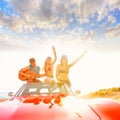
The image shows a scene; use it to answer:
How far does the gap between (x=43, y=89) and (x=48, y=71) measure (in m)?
2.11

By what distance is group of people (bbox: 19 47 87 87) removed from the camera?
25.2 ft

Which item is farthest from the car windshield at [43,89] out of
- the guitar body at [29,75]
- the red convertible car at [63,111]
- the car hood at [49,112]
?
the car hood at [49,112]

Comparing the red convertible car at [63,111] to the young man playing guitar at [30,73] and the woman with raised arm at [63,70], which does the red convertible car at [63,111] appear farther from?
the woman with raised arm at [63,70]

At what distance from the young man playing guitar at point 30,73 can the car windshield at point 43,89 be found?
1434 millimetres

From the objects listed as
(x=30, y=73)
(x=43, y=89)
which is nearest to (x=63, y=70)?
(x=30, y=73)

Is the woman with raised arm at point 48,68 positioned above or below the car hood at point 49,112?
above

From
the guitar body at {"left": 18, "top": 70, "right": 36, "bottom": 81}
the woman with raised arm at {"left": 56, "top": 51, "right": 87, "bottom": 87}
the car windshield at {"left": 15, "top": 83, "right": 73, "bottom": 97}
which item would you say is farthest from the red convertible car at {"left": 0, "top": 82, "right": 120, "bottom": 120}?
the woman with raised arm at {"left": 56, "top": 51, "right": 87, "bottom": 87}

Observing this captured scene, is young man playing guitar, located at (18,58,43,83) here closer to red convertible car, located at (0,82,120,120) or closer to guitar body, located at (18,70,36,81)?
guitar body, located at (18,70,36,81)

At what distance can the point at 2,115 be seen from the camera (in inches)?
137

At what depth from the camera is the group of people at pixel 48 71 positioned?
767 centimetres

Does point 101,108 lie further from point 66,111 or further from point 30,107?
point 30,107

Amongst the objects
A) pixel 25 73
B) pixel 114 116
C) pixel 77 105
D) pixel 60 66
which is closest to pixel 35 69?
pixel 25 73

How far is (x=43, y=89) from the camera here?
596 cm

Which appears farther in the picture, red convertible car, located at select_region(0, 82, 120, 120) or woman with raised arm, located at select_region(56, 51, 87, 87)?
woman with raised arm, located at select_region(56, 51, 87, 87)
